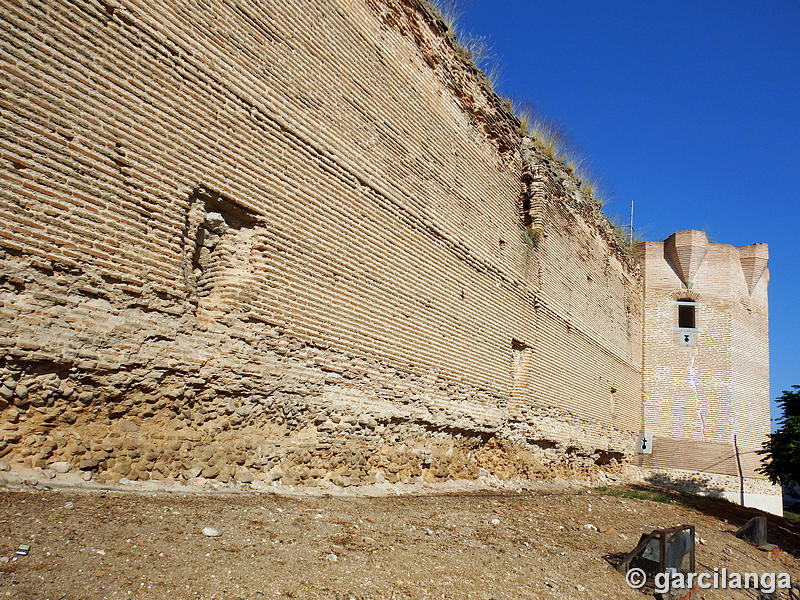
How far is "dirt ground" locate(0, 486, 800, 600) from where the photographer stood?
112 inches

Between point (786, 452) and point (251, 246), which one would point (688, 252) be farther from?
point (251, 246)

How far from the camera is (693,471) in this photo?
52.1ft

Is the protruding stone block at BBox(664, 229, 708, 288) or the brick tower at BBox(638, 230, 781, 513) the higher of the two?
the protruding stone block at BBox(664, 229, 708, 288)

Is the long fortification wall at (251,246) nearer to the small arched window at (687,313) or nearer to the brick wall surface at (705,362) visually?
the brick wall surface at (705,362)

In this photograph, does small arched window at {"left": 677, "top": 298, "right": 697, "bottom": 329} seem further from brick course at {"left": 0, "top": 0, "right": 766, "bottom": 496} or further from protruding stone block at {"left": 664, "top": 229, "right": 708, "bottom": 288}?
brick course at {"left": 0, "top": 0, "right": 766, "bottom": 496}

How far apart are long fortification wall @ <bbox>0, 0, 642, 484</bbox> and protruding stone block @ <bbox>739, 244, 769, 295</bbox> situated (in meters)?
11.8

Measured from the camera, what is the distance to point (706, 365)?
16375 mm

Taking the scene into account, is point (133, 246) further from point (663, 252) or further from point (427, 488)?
point (663, 252)

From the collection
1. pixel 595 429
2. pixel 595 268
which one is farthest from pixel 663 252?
pixel 595 429

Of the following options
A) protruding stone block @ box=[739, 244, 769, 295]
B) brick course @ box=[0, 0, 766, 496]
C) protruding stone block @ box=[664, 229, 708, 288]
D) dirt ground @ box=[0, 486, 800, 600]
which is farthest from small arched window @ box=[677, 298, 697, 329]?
dirt ground @ box=[0, 486, 800, 600]

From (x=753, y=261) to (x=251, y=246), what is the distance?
56.4ft

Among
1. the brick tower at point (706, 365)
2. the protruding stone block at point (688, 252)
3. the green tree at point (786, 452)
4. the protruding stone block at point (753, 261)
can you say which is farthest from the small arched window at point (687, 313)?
the green tree at point (786, 452)

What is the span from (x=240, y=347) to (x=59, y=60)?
2434 mm

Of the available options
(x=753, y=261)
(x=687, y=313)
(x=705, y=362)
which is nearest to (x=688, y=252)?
(x=687, y=313)
